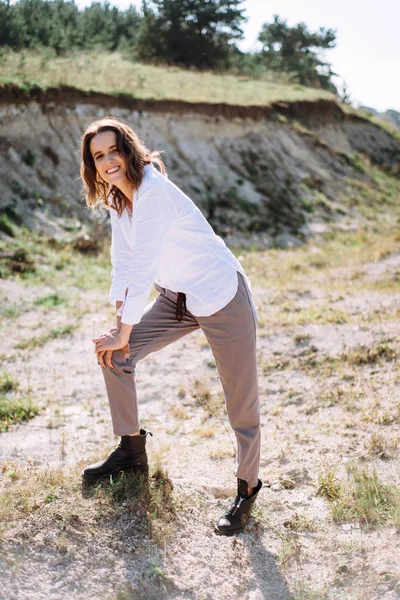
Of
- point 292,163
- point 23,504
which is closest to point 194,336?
point 23,504

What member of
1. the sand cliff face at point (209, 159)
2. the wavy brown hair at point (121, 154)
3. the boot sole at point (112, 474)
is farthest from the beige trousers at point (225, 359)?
the sand cliff face at point (209, 159)

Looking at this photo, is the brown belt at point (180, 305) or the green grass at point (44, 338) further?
the green grass at point (44, 338)

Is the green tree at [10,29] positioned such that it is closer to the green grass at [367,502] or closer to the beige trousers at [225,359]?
the beige trousers at [225,359]

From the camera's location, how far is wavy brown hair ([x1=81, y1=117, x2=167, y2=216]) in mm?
2740

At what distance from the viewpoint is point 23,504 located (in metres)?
3.11

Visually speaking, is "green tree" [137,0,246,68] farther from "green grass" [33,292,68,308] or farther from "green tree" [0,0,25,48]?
"green grass" [33,292,68,308]

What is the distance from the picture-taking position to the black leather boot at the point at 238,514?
3086mm

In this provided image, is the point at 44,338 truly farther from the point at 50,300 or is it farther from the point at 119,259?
the point at 119,259

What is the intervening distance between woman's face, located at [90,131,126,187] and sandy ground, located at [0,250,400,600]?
174 cm

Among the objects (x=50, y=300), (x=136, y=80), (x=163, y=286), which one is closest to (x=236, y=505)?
(x=163, y=286)

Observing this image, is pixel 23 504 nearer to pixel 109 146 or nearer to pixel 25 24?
pixel 109 146

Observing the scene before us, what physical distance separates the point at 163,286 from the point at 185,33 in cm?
2380

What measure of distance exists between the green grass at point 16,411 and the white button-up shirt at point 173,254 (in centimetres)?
260

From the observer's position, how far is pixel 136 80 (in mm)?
15703
